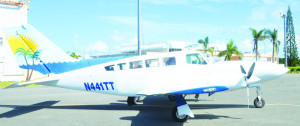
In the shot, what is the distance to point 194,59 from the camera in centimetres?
871

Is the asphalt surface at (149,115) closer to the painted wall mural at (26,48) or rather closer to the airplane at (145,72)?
the airplane at (145,72)

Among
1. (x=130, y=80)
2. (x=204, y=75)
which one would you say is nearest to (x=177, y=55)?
(x=204, y=75)

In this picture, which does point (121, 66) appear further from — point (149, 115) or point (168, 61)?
point (149, 115)

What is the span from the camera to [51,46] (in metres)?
9.95

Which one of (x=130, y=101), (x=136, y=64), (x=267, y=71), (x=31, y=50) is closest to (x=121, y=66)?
(x=136, y=64)

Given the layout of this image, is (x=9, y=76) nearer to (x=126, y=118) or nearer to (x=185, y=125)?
(x=126, y=118)

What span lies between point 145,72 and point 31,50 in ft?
17.7

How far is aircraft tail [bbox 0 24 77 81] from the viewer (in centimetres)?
966

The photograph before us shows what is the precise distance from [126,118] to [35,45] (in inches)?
214

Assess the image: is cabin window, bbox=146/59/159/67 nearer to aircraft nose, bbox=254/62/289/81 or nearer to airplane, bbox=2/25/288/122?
airplane, bbox=2/25/288/122

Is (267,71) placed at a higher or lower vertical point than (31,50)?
lower

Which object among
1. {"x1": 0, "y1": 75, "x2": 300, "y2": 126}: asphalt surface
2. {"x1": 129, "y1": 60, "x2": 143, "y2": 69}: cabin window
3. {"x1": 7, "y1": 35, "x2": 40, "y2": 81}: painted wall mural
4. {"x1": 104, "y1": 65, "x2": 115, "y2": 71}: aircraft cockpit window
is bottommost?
{"x1": 0, "y1": 75, "x2": 300, "y2": 126}: asphalt surface

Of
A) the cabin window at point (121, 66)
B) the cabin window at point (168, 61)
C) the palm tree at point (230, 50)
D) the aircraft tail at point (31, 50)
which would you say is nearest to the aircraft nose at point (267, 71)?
the cabin window at point (168, 61)

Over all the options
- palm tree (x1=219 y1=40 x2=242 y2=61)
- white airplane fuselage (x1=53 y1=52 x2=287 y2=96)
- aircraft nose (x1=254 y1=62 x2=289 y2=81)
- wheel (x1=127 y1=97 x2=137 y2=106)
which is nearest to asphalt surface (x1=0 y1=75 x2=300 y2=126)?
wheel (x1=127 y1=97 x2=137 y2=106)
